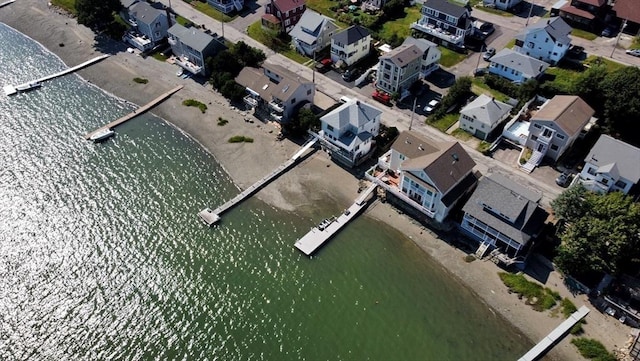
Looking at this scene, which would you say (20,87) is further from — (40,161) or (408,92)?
(408,92)

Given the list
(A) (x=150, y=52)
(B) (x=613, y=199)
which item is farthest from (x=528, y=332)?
(A) (x=150, y=52)

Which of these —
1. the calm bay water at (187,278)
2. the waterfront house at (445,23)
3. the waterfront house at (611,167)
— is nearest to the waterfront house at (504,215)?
the calm bay water at (187,278)

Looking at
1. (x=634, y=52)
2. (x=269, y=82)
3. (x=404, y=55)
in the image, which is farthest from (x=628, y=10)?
(x=269, y=82)

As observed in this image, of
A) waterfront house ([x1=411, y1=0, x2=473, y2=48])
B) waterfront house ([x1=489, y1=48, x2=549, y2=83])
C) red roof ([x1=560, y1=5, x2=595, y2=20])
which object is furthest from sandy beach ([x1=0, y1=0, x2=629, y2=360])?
red roof ([x1=560, y1=5, x2=595, y2=20])

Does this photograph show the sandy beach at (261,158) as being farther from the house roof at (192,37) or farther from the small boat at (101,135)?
the house roof at (192,37)

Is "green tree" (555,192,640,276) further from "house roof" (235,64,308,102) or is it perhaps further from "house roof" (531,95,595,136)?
"house roof" (235,64,308,102)
